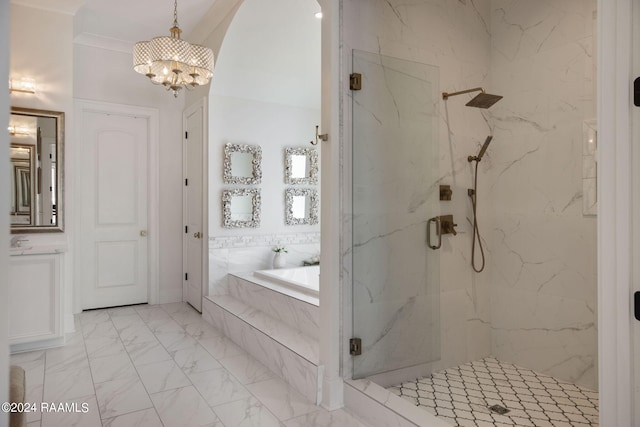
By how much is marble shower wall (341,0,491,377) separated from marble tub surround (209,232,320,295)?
236 centimetres

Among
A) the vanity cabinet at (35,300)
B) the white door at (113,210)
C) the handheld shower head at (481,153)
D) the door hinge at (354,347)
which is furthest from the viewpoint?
the white door at (113,210)

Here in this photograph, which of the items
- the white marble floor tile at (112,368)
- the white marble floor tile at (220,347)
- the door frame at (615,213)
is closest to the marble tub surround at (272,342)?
the white marble floor tile at (220,347)

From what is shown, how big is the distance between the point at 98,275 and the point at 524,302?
445cm

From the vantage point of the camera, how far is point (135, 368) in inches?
116

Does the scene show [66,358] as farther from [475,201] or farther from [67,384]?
[475,201]

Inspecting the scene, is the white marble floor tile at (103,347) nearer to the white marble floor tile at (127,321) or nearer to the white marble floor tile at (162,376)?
the white marble floor tile at (127,321)

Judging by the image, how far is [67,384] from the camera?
2664 mm

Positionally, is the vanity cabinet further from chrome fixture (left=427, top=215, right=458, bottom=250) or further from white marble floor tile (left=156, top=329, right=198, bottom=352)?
chrome fixture (left=427, top=215, right=458, bottom=250)

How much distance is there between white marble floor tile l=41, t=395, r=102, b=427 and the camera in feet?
7.13

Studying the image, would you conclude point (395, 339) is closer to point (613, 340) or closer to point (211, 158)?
point (613, 340)

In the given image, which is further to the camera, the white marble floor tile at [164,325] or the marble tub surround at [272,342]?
the white marble floor tile at [164,325]

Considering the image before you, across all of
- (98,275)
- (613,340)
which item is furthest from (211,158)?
(613,340)

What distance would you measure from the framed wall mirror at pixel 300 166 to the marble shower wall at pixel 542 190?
2.52 m

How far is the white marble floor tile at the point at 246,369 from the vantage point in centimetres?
280
